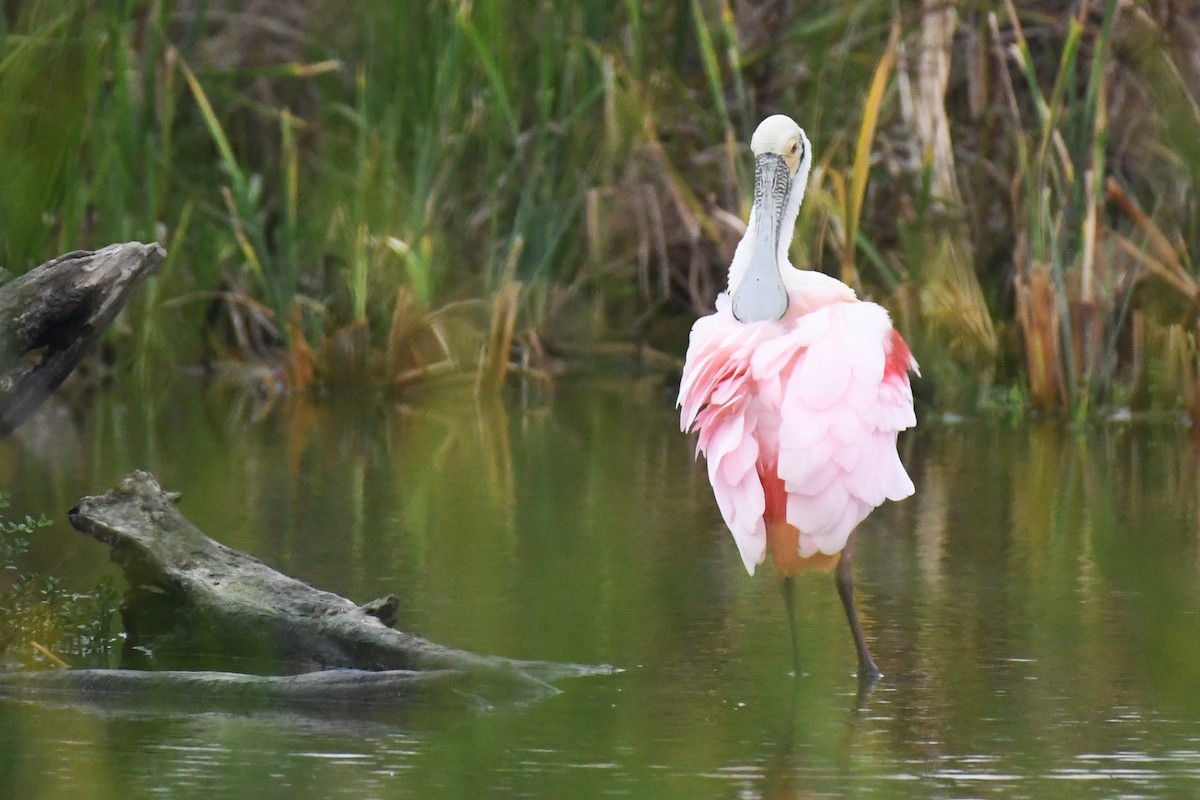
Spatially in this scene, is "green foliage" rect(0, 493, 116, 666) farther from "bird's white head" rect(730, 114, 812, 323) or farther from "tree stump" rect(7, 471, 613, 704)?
"bird's white head" rect(730, 114, 812, 323)

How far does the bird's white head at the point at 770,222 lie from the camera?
5.90 meters

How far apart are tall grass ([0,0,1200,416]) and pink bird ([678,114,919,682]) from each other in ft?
16.6

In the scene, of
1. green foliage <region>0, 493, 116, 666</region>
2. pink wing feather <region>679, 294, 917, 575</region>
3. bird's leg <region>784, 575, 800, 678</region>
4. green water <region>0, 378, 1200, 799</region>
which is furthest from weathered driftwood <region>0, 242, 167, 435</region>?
bird's leg <region>784, 575, 800, 678</region>

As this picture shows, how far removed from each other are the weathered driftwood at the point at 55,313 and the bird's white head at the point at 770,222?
146 centimetres

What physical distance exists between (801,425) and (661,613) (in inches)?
43.6

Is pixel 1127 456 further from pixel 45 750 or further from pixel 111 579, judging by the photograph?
pixel 45 750

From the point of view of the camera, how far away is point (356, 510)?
8445 millimetres

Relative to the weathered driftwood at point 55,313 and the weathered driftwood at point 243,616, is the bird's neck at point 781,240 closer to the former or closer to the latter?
the weathered driftwood at point 243,616

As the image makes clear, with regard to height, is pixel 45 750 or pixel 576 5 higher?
pixel 576 5

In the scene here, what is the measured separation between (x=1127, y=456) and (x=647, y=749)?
5.75m

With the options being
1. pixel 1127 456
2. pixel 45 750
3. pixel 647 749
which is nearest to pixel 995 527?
pixel 1127 456

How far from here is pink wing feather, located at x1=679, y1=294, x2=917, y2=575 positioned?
543 cm

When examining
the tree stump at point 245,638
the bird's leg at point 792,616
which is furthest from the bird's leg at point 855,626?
the tree stump at point 245,638

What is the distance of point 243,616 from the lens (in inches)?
219
